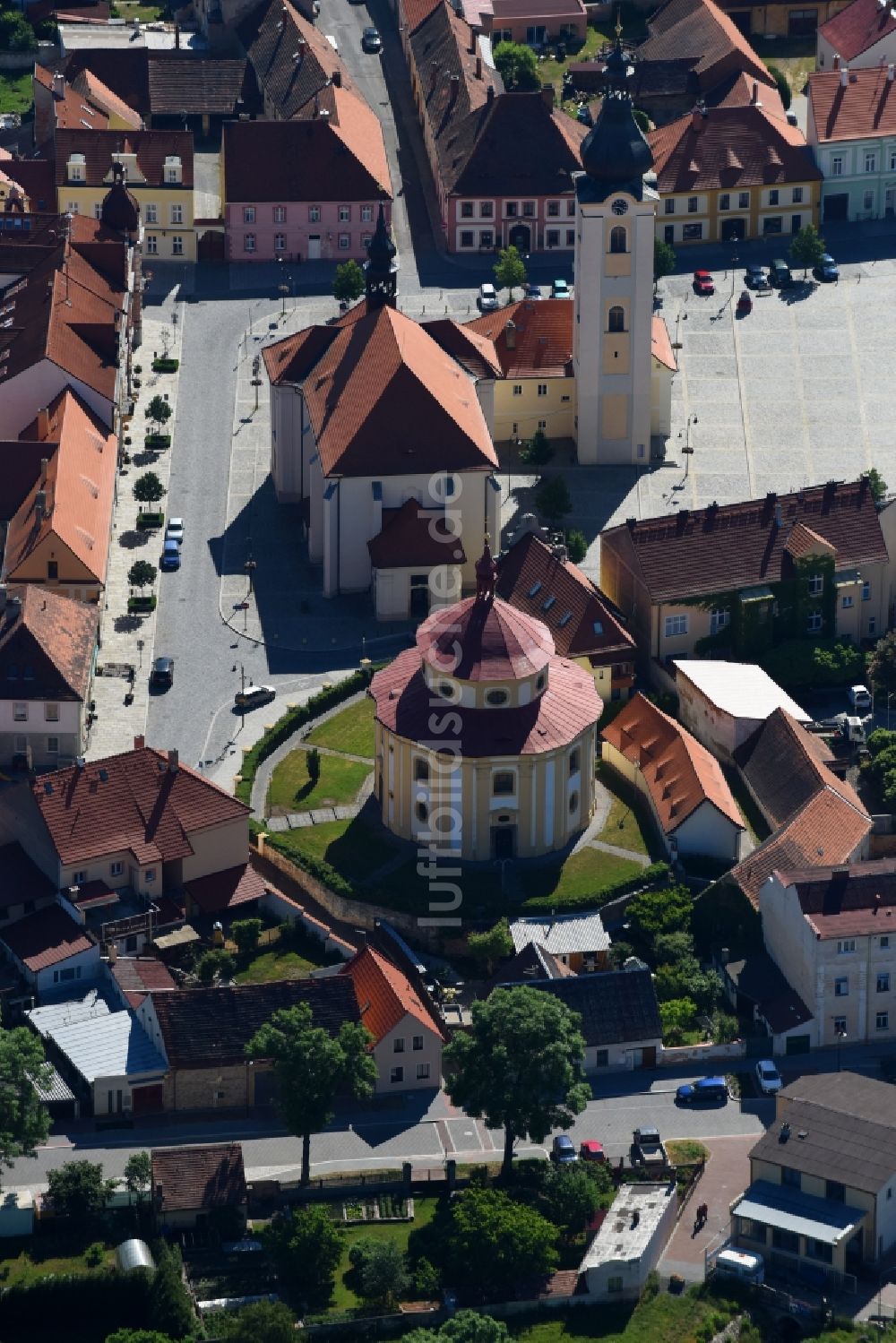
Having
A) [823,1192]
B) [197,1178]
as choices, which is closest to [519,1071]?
[823,1192]

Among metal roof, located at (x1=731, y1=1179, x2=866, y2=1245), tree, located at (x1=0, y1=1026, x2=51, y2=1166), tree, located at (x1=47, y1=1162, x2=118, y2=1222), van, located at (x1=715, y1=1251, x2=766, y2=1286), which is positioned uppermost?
tree, located at (x1=0, y1=1026, x2=51, y2=1166)

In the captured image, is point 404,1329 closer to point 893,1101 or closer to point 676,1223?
point 676,1223

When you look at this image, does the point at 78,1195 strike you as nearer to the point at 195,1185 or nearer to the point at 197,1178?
the point at 195,1185

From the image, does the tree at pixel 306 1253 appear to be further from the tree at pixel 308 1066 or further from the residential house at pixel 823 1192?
the residential house at pixel 823 1192

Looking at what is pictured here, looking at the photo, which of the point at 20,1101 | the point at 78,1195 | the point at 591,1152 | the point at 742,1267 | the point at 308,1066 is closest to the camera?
the point at 742,1267

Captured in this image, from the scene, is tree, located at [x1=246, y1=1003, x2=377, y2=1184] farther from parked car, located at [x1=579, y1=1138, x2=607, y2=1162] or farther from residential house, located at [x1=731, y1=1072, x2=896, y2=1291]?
residential house, located at [x1=731, y1=1072, x2=896, y2=1291]

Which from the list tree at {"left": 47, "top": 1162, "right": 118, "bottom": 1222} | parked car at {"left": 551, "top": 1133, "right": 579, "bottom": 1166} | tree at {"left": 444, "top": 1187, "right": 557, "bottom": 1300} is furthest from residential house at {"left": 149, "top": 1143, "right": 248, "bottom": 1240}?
parked car at {"left": 551, "top": 1133, "right": 579, "bottom": 1166}
